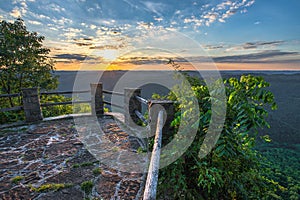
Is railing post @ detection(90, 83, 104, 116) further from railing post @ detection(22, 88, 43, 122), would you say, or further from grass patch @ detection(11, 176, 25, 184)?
grass patch @ detection(11, 176, 25, 184)

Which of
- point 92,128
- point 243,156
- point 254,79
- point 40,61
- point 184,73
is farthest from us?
point 40,61

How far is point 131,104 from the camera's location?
512 cm

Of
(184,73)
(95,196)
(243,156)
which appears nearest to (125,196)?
(95,196)

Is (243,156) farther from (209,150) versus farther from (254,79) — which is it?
(254,79)

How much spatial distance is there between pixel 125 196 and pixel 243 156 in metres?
1.99

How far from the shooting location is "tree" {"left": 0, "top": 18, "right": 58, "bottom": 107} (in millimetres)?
7344

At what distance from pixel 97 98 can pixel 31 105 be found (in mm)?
2317

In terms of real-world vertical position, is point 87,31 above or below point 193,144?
above

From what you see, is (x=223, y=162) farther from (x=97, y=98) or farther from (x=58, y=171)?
(x=97, y=98)

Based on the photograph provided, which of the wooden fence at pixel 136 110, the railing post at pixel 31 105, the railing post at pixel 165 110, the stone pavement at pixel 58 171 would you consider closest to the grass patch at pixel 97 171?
the stone pavement at pixel 58 171

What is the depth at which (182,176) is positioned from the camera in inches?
87.3

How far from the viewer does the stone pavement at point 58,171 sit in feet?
8.14

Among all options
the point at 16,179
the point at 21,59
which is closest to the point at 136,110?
the point at 16,179

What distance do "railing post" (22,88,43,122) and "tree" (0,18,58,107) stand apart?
2768 mm
